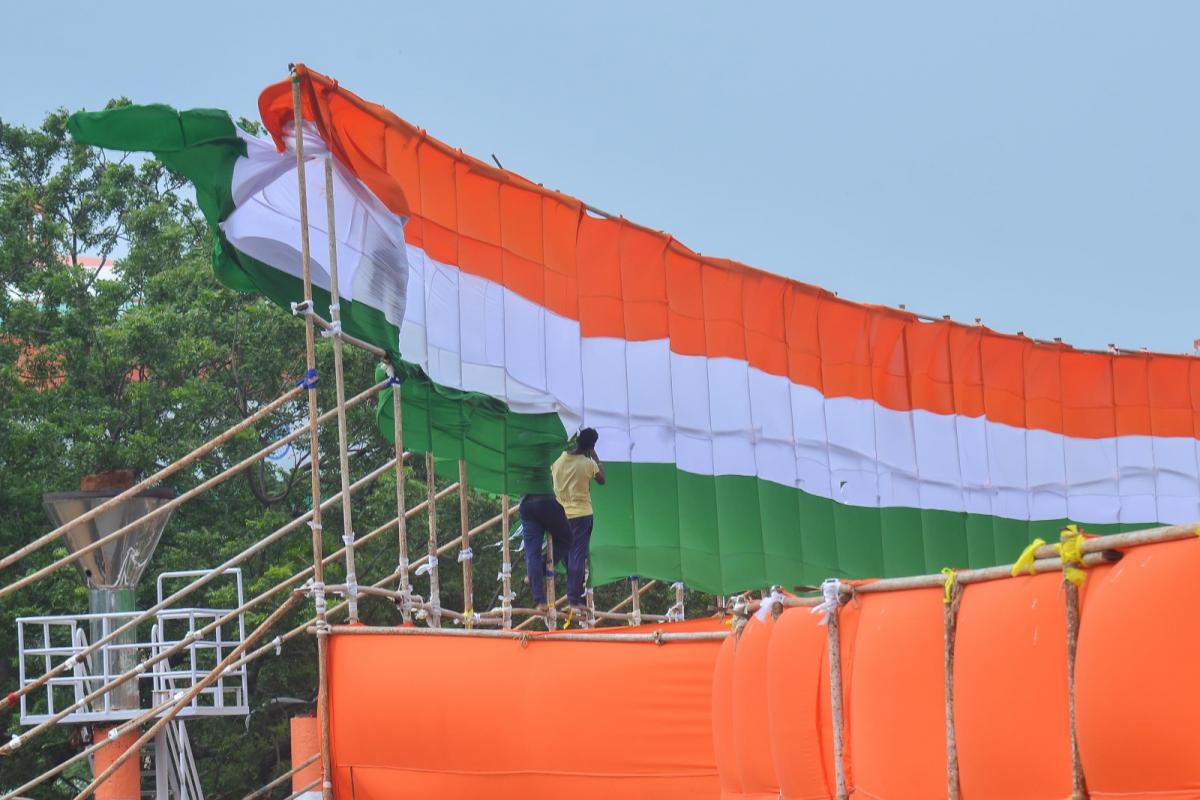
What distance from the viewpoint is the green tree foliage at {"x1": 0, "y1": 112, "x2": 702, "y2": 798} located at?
16.5 meters

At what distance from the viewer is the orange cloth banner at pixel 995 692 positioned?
3.61 meters

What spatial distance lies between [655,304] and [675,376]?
0.48 meters

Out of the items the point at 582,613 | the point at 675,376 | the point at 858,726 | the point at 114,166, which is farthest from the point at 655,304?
the point at 114,166

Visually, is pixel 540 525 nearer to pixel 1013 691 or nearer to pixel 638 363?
pixel 638 363

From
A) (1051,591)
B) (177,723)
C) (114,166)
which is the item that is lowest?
(177,723)

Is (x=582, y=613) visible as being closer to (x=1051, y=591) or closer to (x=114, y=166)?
(x=1051, y=591)

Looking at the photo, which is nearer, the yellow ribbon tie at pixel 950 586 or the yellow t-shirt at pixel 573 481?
the yellow ribbon tie at pixel 950 586

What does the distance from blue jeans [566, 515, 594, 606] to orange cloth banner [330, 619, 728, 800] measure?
1.03 meters

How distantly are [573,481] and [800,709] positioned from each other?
491cm

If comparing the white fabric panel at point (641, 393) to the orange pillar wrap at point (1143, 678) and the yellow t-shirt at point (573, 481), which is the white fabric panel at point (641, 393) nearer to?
the yellow t-shirt at point (573, 481)

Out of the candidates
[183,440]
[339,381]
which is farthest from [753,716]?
[183,440]

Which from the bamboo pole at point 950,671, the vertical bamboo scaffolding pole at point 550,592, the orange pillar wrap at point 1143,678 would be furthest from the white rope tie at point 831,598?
the vertical bamboo scaffolding pole at point 550,592

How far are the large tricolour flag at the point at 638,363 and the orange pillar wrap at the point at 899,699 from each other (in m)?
5.11

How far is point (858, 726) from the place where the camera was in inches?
200
